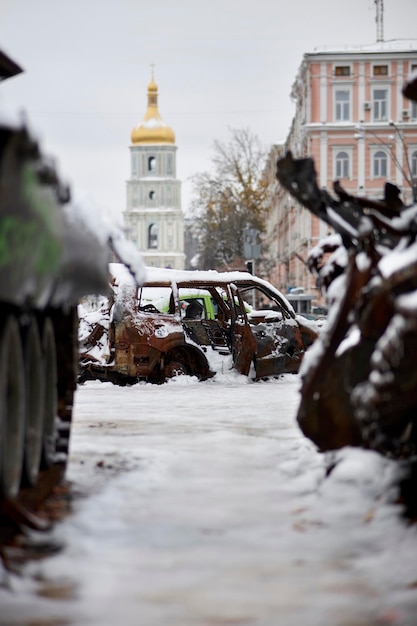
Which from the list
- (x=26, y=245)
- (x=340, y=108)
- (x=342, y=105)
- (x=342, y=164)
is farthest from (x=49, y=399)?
(x=342, y=105)

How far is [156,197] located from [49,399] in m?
145

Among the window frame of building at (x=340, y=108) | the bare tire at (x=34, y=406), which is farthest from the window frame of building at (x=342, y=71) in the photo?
the bare tire at (x=34, y=406)

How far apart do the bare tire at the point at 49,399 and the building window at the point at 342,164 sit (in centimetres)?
6673

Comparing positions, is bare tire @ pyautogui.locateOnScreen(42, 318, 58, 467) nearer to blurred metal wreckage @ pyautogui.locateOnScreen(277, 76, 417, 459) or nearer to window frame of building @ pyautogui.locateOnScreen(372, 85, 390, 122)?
blurred metal wreckage @ pyautogui.locateOnScreen(277, 76, 417, 459)

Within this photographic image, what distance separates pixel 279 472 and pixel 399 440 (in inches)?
59.5

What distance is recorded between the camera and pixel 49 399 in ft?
30.0

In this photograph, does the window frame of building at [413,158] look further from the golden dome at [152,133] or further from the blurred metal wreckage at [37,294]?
the golden dome at [152,133]

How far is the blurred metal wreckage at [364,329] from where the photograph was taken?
708cm

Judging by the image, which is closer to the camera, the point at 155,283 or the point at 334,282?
the point at 334,282

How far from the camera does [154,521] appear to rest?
7.81 metres

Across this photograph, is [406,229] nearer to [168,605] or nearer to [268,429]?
[168,605]

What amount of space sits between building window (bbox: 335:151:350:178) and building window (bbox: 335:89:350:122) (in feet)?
6.80

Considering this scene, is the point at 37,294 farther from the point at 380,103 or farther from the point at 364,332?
the point at 380,103

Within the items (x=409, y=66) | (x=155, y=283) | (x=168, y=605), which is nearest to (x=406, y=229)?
(x=168, y=605)
